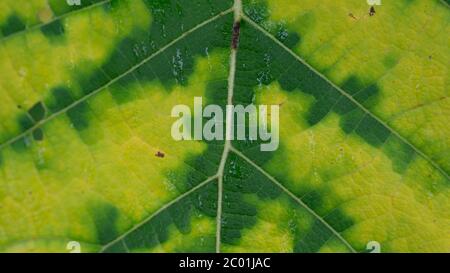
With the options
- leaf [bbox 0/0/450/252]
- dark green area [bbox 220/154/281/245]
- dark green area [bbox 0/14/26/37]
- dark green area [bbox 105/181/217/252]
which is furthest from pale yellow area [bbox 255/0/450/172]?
dark green area [bbox 0/14/26/37]

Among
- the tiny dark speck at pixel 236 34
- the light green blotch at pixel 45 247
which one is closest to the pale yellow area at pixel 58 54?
the tiny dark speck at pixel 236 34

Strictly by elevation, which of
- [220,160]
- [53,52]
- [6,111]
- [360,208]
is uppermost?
[53,52]

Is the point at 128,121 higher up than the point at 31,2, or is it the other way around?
the point at 31,2

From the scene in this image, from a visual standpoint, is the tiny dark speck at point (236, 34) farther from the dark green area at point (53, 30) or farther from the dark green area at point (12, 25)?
the dark green area at point (12, 25)

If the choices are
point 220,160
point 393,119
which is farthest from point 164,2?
point 393,119

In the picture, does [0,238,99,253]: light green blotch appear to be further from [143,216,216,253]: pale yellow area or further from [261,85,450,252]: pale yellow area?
[261,85,450,252]: pale yellow area

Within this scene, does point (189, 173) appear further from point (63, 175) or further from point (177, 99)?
point (63, 175)
